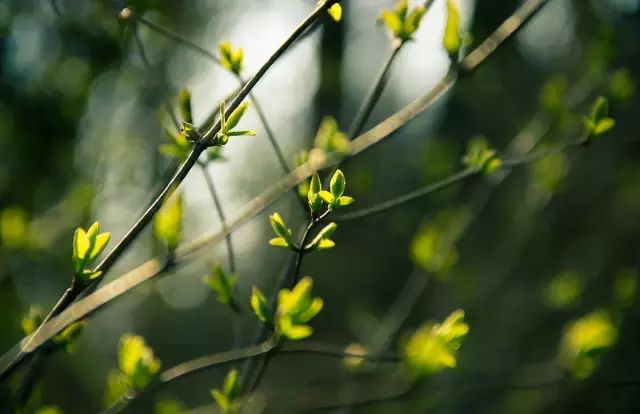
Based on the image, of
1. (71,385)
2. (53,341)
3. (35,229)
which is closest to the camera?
(53,341)

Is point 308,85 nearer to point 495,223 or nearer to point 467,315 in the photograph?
point 495,223

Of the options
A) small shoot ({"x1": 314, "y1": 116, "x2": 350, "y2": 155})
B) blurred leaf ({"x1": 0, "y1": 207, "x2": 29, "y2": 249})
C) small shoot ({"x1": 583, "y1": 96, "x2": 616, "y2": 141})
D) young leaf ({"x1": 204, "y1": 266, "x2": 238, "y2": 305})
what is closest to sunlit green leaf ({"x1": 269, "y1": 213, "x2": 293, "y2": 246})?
young leaf ({"x1": 204, "y1": 266, "x2": 238, "y2": 305})

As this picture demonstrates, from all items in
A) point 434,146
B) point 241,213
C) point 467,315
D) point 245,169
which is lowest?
point 241,213

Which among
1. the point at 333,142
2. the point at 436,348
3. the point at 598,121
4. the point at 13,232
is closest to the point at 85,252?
the point at 333,142

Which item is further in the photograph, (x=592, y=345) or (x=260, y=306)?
(x=592, y=345)

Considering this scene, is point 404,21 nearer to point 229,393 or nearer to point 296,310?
point 296,310

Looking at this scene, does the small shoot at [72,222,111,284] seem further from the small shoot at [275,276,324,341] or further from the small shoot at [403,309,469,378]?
the small shoot at [403,309,469,378]

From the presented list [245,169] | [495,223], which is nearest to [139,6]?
[495,223]
